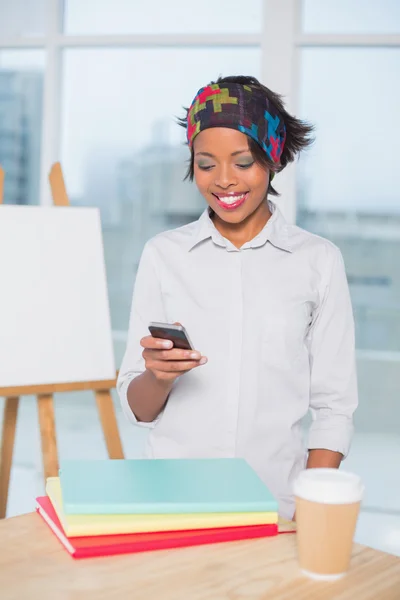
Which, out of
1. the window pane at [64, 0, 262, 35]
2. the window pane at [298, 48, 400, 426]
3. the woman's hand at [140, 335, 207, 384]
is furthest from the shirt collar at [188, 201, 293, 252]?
the window pane at [64, 0, 262, 35]

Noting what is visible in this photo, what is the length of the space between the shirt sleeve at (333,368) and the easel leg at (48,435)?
2.76ft

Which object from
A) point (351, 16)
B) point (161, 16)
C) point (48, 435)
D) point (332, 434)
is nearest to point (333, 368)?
point (332, 434)

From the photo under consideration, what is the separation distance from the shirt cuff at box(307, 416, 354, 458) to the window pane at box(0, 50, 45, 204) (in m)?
2.78

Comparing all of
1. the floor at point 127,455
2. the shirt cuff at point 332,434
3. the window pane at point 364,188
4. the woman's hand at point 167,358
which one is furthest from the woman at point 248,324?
the window pane at point 364,188

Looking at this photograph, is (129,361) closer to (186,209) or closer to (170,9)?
(186,209)

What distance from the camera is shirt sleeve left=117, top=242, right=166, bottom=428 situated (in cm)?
150

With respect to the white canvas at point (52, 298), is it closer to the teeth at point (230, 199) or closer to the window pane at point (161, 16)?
the teeth at point (230, 199)

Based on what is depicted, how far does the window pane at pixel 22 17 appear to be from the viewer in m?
3.77

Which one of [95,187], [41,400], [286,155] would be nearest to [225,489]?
[286,155]

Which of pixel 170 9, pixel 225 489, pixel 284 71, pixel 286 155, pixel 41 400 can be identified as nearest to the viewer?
pixel 225 489

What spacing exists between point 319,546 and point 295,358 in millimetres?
707

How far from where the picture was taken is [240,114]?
1427 millimetres

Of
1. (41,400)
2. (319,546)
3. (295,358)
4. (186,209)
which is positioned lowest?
(41,400)

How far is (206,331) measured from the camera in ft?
4.94
